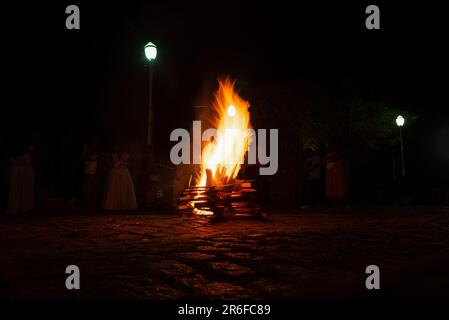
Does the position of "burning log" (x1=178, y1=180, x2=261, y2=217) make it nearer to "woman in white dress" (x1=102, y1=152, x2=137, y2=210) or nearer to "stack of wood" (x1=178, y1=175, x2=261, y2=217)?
"stack of wood" (x1=178, y1=175, x2=261, y2=217)

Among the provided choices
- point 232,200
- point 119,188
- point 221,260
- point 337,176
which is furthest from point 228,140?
point 221,260

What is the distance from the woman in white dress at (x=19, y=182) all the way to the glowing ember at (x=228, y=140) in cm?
497

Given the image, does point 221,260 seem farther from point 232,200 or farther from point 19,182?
point 19,182

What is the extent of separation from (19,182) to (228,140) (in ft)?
19.3

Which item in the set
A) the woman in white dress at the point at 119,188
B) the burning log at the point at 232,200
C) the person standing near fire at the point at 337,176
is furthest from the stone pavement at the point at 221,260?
the person standing near fire at the point at 337,176

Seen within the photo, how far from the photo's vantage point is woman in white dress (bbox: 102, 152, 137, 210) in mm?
12562

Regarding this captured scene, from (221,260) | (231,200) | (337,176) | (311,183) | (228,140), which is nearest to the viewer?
(221,260)

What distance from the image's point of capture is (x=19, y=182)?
38.3 ft

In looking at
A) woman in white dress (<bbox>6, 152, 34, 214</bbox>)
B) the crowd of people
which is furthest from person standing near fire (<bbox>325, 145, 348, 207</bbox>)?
woman in white dress (<bbox>6, 152, 34, 214</bbox>)

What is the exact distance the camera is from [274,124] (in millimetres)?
13680

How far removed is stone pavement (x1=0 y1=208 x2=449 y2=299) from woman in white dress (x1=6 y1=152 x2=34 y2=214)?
120 inches

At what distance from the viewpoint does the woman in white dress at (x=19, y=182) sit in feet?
38.1
